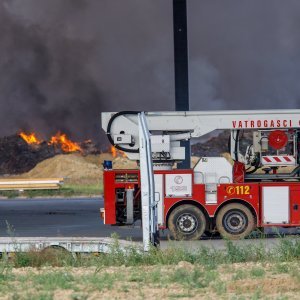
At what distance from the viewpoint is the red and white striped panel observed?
23.8 m

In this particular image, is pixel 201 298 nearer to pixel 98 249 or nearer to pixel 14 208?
pixel 98 249

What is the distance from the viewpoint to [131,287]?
487 inches

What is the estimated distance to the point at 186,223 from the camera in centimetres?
2336

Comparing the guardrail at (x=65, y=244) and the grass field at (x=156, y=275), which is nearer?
the grass field at (x=156, y=275)

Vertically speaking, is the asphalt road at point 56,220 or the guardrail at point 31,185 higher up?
the guardrail at point 31,185

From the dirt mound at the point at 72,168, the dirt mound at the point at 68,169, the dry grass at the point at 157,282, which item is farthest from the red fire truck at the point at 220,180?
the dirt mound at the point at 68,169

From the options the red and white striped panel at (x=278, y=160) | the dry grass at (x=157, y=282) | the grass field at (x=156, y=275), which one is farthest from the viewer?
the red and white striped panel at (x=278, y=160)

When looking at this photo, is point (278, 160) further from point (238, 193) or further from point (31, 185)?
point (31, 185)

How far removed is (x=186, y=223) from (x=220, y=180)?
1.38 meters

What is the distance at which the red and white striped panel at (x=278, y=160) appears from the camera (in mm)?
23781

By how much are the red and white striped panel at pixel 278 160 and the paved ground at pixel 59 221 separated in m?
2.05

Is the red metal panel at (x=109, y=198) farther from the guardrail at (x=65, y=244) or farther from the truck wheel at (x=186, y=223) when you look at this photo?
the guardrail at (x=65, y=244)

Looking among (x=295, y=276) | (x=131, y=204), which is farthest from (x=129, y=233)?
(x=295, y=276)

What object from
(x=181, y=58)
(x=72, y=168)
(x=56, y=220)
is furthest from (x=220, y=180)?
(x=72, y=168)
